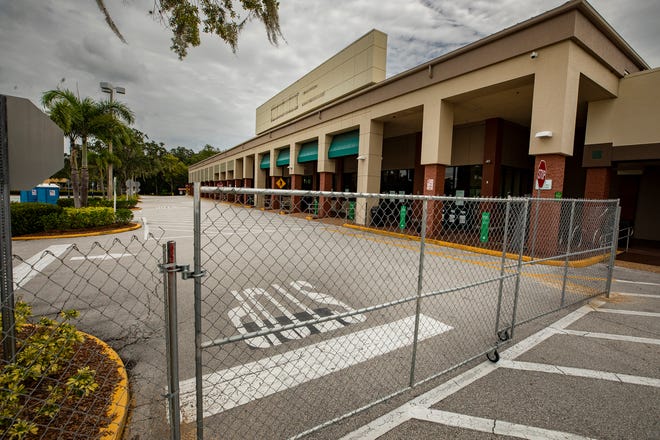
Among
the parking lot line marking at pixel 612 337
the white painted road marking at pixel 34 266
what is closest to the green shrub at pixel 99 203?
the white painted road marking at pixel 34 266

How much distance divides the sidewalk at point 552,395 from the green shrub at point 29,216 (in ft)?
46.8

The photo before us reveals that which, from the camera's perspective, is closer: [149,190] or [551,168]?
[551,168]

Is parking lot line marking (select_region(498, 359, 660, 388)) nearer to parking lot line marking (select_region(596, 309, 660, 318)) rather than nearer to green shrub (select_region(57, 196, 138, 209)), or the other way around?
parking lot line marking (select_region(596, 309, 660, 318))

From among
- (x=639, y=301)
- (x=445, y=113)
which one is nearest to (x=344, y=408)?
(x=639, y=301)

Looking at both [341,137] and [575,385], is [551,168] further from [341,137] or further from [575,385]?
[341,137]

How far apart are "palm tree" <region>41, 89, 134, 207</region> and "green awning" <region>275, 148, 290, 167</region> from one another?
39.7 feet

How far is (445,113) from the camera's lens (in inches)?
522

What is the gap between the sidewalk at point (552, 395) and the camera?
2.65 m

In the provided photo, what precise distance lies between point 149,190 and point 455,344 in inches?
3748

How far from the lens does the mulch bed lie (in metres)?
2.29

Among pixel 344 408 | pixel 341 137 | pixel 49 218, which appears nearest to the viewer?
pixel 344 408

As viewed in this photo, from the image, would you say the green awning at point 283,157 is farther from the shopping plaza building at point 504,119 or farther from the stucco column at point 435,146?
the stucco column at point 435,146

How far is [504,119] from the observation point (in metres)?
16.4

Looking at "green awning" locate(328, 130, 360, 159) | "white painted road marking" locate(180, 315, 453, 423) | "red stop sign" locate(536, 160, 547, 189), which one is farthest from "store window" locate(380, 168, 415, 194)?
"white painted road marking" locate(180, 315, 453, 423)
